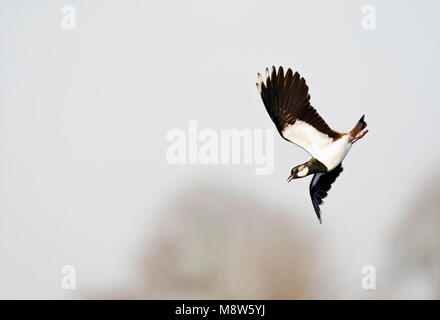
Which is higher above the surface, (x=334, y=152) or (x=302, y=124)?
(x=302, y=124)

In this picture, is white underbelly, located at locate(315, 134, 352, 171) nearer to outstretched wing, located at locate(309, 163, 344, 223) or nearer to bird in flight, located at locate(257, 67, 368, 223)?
bird in flight, located at locate(257, 67, 368, 223)

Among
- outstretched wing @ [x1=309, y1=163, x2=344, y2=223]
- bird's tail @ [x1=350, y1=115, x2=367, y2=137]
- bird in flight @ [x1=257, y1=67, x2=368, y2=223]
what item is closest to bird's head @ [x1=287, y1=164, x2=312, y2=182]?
bird in flight @ [x1=257, y1=67, x2=368, y2=223]

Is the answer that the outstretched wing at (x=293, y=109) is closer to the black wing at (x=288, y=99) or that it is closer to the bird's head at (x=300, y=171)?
the black wing at (x=288, y=99)

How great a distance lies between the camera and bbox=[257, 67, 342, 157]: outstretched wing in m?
2.15

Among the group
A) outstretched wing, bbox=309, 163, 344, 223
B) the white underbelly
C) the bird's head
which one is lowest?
outstretched wing, bbox=309, 163, 344, 223

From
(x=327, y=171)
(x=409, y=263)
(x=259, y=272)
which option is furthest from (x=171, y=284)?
(x=327, y=171)

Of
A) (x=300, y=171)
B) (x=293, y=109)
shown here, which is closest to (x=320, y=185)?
(x=300, y=171)

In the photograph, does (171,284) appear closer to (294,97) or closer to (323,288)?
(323,288)

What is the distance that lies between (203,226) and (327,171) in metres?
2.40

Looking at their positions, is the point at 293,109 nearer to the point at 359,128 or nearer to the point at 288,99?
the point at 288,99

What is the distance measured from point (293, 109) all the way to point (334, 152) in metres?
0.29

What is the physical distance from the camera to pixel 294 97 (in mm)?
2166

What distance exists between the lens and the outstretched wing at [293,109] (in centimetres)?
215

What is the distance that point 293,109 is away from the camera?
7.16ft
